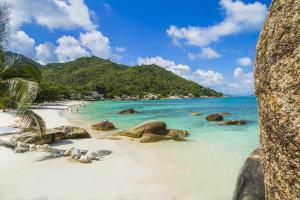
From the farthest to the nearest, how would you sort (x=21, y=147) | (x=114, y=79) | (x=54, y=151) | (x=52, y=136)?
1. (x=114, y=79)
2. (x=52, y=136)
3. (x=21, y=147)
4. (x=54, y=151)

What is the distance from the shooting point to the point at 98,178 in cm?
826

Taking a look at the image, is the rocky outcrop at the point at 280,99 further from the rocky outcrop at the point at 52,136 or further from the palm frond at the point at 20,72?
the rocky outcrop at the point at 52,136

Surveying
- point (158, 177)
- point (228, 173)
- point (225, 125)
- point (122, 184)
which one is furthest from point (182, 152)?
point (225, 125)

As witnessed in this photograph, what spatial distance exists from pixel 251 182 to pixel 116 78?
507ft

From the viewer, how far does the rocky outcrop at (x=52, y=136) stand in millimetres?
13234

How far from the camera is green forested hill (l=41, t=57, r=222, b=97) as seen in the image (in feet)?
469

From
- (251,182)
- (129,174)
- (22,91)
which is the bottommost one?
(129,174)

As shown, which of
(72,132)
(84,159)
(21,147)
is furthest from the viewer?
(72,132)

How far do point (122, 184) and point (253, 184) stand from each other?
398 cm

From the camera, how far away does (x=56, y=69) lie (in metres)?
169

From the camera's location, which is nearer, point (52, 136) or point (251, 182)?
point (251, 182)

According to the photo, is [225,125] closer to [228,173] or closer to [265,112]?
[228,173]

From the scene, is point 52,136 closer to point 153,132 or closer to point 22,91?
point 153,132

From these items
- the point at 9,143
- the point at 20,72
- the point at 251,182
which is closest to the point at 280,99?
the point at 251,182
